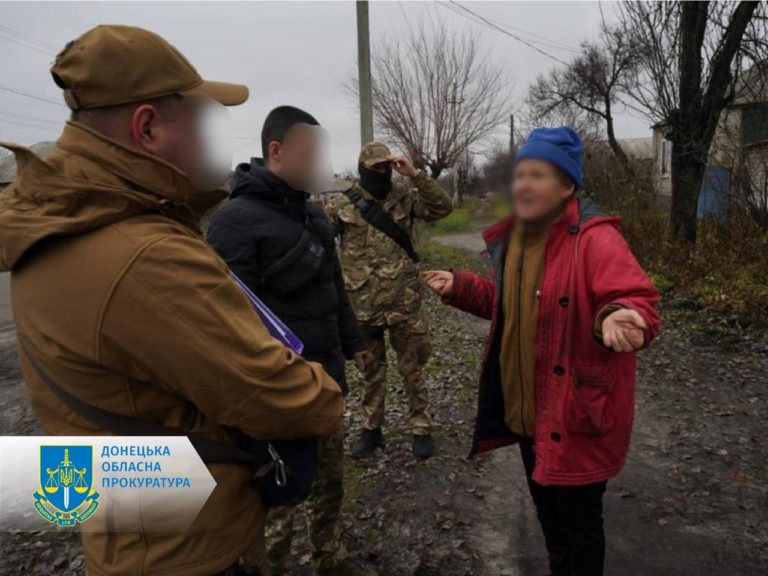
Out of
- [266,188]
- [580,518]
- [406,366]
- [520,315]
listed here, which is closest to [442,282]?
[520,315]

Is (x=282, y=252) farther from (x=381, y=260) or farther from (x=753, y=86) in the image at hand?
(x=753, y=86)

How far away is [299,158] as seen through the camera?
2488mm

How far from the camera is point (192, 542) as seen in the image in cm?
133

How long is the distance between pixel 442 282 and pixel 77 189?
163 cm

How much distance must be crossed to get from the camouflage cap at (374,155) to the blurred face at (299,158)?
3.92 ft

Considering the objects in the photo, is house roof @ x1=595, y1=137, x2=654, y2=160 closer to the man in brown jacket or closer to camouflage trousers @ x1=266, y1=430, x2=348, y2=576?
camouflage trousers @ x1=266, y1=430, x2=348, y2=576

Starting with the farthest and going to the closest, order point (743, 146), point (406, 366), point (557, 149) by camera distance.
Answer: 1. point (743, 146)
2. point (406, 366)
3. point (557, 149)

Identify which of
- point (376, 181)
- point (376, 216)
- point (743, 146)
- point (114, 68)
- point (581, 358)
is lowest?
point (581, 358)

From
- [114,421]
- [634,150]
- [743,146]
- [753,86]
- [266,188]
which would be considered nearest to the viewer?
[114,421]

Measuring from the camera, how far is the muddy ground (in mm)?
2922

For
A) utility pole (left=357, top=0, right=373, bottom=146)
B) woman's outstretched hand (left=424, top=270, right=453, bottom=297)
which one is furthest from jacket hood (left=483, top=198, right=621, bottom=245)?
utility pole (left=357, top=0, right=373, bottom=146)

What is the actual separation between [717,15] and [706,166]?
2.26 metres

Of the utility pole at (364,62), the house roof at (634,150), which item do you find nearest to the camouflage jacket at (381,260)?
the utility pole at (364,62)

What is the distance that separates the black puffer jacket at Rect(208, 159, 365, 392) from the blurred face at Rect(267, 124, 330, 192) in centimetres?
5
